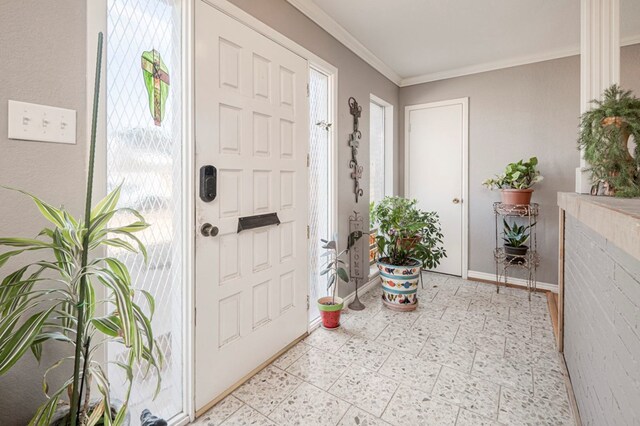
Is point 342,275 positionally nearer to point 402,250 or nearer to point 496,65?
point 402,250

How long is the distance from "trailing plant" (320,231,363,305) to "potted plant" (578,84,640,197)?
1635mm

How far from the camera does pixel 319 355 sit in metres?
2.08

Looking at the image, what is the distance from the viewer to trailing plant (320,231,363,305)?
2.37 metres

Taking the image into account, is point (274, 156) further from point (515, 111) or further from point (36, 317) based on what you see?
point (515, 111)

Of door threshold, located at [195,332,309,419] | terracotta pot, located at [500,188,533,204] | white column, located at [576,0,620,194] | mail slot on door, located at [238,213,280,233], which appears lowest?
door threshold, located at [195,332,309,419]

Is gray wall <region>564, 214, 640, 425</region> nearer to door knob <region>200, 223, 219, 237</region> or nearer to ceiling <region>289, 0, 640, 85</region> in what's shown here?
door knob <region>200, 223, 219, 237</region>

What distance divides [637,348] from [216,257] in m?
1.64

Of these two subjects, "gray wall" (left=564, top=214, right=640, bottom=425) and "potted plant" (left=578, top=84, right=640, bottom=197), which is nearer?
"gray wall" (left=564, top=214, right=640, bottom=425)

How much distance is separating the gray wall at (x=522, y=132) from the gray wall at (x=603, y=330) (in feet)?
6.26

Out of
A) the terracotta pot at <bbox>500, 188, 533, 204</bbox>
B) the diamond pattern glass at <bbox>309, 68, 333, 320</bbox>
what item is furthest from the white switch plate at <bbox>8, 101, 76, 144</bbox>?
the terracotta pot at <bbox>500, 188, 533, 204</bbox>

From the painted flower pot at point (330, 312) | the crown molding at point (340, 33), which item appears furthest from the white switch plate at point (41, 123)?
the painted flower pot at point (330, 312)

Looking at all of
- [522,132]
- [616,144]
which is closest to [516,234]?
[522,132]

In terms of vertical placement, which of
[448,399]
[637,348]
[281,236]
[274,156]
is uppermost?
[274,156]

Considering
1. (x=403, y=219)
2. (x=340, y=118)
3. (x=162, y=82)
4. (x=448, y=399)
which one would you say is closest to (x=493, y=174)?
(x=403, y=219)
